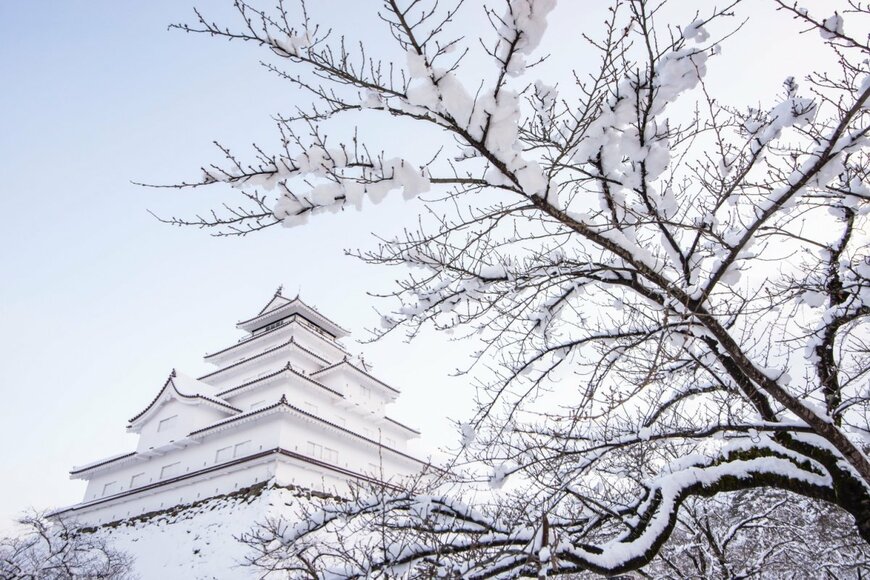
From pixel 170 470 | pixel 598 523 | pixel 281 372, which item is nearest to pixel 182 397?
pixel 170 470

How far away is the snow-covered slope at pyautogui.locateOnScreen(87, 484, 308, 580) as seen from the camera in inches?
596

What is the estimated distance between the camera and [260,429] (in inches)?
754

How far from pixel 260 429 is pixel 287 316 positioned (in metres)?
9.10

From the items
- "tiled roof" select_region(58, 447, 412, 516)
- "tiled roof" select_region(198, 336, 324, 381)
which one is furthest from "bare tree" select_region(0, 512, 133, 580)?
"tiled roof" select_region(198, 336, 324, 381)

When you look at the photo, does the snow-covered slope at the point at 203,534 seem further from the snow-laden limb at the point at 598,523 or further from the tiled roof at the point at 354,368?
the snow-laden limb at the point at 598,523


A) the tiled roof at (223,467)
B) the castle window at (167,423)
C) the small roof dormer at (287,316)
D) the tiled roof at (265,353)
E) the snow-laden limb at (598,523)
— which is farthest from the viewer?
the small roof dormer at (287,316)

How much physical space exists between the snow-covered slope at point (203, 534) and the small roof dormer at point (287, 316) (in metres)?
11.5

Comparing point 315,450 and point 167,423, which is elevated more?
point 167,423

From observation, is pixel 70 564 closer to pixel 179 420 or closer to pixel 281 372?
pixel 179 420

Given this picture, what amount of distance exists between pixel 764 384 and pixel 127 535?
22.7 metres

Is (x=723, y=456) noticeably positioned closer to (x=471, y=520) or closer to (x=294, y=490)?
(x=471, y=520)

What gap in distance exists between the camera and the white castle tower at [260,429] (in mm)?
18500

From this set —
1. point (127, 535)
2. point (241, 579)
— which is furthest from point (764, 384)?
point (127, 535)

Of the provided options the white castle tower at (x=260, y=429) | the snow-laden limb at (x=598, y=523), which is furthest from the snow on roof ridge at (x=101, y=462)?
the snow-laden limb at (x=598, y=523)
